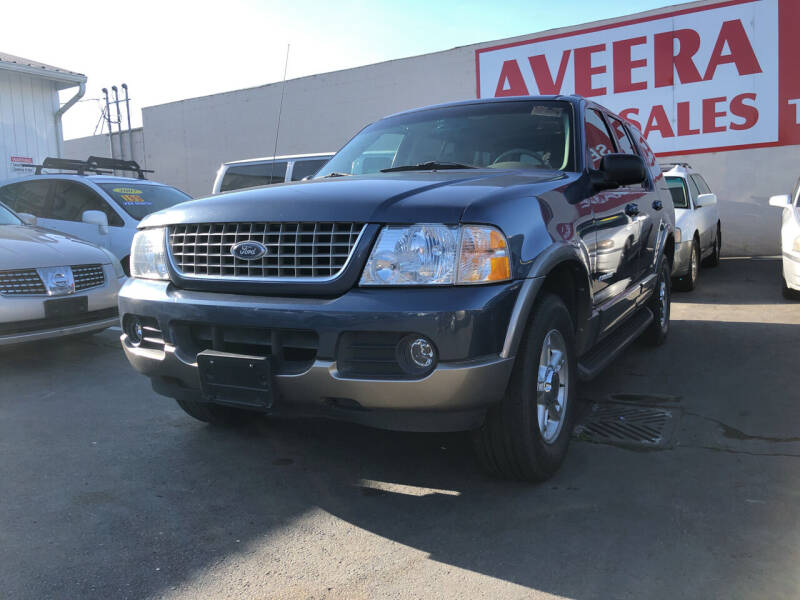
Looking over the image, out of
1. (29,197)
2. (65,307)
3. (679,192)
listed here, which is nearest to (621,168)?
(65,307)

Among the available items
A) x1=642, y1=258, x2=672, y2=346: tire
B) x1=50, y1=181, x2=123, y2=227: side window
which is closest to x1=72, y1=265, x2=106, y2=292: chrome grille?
x1=50, y1=181, x2=123, y2=227: side window

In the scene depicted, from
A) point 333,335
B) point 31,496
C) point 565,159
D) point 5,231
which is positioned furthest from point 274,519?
point 5,231

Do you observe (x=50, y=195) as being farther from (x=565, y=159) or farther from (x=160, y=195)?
(x=565, y=159)

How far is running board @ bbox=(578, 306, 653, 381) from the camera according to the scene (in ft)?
11.1

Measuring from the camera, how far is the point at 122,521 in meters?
2.64

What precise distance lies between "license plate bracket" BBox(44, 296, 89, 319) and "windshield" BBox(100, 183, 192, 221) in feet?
9.28

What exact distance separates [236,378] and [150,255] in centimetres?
87

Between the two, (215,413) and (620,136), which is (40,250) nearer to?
(215,413)

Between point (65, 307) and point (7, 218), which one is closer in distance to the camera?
point (65, 307)

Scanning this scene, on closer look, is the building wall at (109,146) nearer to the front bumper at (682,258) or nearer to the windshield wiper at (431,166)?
the front bumper at (682,258)

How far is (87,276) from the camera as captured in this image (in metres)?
5.48

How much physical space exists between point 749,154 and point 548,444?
37.7 feet

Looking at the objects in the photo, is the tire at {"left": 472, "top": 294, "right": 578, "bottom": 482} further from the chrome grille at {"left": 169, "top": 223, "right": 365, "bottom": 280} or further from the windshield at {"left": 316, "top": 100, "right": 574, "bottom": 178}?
the windshield at {"left": 316, "top": 100, "right": 574, "bottom": 178}

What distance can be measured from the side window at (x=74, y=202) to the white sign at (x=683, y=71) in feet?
30.0
